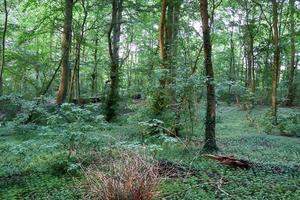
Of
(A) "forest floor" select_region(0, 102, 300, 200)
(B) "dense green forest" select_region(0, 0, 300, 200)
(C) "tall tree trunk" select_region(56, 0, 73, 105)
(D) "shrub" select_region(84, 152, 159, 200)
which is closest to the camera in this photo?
(D) "shrub" select_region(84, 152, 159, 200)

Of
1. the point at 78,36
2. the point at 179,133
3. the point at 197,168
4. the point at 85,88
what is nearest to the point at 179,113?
the point at 179,133

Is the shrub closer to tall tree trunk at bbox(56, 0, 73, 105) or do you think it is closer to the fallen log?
the fallen log

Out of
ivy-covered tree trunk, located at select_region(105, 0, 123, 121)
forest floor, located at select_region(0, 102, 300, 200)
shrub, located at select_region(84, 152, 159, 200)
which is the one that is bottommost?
forest floor, located at select_region(0, 102, 300, 200)

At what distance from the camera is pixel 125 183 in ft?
16.6

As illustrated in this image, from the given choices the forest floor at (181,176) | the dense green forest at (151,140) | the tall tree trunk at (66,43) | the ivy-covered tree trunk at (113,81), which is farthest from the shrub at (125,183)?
the tall tree trunk at (66,43)

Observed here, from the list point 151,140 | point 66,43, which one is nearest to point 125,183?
point 151,140

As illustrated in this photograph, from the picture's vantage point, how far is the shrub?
5039 millimetres

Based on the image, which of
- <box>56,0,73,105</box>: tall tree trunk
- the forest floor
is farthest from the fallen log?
<box>56,0,73,105</box>: tall tree trunk

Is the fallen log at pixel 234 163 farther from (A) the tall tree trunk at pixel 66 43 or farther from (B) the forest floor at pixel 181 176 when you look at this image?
(A) the tall tree trunk at pixel 66 43

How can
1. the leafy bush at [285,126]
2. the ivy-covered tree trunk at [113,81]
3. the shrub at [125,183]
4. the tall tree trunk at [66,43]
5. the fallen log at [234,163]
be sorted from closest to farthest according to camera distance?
the shrub at [125,183] → the fallen log at [234,163] → the leafy bush at [285,126] → the tall tree trunk at [66,43] → the ivy-covered tree trunk at [113,81]

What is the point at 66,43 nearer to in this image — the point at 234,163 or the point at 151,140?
the point at 151,140

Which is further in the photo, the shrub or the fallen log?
the fallen log

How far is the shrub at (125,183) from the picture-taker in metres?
5.04

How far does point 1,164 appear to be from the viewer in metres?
8.62
